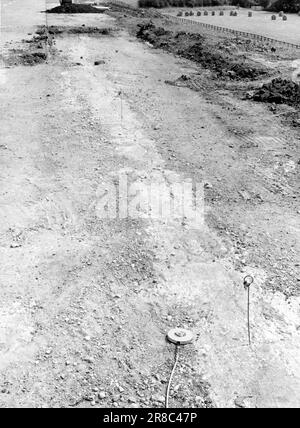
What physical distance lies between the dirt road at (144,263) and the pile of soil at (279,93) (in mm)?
1527

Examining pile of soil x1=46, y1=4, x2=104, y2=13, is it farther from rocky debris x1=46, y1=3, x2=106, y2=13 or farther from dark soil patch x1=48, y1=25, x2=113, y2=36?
dark soil patch x1=48, y1=25, x2=113, y2=36

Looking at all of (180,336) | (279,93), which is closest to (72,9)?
(279,93)

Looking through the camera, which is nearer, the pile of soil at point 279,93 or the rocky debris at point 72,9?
the pile of soil at point 279,93

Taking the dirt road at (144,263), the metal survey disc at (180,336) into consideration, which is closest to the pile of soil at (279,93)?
the dirt road at (144,263)

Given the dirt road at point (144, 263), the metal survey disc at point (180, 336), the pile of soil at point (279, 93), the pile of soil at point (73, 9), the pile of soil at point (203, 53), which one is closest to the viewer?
the dirt road at point (144, 263)

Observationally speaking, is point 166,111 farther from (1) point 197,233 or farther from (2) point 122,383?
(2) point 122,383

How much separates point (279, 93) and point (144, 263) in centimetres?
1144

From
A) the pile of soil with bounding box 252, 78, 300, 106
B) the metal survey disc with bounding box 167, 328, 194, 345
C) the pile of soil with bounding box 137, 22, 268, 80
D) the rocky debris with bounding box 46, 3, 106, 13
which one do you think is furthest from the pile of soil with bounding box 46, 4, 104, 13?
the metal survey disc with bounding box 167, 328, 194, 345

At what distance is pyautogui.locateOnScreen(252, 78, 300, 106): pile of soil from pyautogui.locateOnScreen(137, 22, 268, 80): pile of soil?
2.40m

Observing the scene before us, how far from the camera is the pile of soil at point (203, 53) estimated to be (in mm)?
21047

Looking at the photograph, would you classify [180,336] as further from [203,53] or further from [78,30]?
[78,30]

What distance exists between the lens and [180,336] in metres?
6.99

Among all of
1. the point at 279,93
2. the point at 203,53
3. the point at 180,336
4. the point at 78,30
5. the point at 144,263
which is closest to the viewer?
the point at 180,336

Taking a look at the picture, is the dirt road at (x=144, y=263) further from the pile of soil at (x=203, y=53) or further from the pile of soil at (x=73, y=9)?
the pile of soil at (x=73, y=9)
